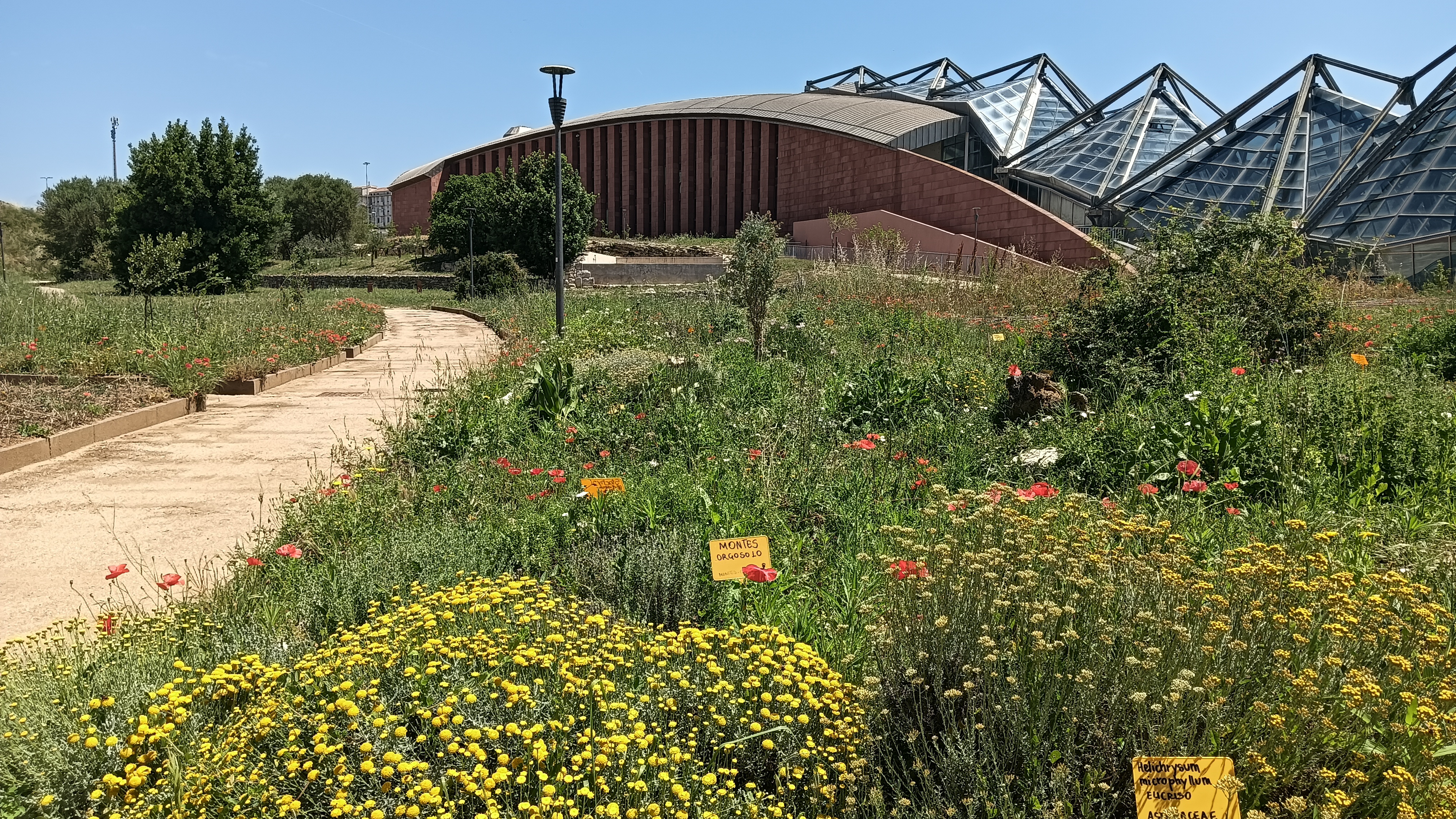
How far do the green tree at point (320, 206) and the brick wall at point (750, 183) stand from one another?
328 centimetres

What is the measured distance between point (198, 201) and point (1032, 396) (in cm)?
3359

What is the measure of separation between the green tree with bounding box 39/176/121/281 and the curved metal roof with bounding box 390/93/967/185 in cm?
1722

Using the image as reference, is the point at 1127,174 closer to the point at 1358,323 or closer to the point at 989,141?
the point at 989,141

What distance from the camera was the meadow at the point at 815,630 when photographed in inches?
80.9

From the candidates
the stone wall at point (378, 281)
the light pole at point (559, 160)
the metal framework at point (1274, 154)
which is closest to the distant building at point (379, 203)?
the stone wall at point (378, 281)

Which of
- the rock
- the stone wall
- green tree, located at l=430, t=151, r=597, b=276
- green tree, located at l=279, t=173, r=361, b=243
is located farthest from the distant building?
the rock

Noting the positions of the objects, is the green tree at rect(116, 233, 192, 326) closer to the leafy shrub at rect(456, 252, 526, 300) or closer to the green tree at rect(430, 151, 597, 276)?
the leafy shrub at rect(456, 252, 526, 300)

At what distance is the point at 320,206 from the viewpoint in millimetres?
56625

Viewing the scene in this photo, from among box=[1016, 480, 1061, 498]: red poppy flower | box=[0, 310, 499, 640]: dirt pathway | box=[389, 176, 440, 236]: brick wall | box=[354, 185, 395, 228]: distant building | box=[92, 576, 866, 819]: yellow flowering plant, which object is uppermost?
box=[354, 185, 395, 228]: distant building

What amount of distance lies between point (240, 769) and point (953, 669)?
1.84 meters

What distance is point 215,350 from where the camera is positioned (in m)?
10.3

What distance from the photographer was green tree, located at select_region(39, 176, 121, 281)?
45.7 m

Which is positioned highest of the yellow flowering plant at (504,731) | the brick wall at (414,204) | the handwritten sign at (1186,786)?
the brick wall at (414,204)

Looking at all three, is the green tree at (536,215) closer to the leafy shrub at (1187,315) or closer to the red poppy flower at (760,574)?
the leafy shrub at (1187,315)
